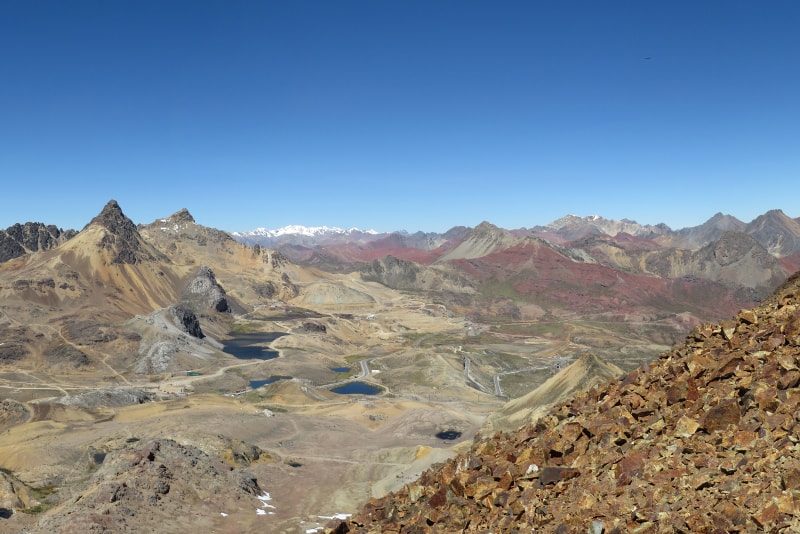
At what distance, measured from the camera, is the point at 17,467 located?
219ft

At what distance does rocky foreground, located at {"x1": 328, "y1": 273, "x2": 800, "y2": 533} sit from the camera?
50.4 feet

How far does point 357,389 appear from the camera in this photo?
509ft

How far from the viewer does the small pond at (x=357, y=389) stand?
495 ft

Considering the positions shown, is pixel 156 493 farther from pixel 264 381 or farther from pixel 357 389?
pixel 264 381

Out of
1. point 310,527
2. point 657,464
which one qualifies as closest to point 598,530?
point 657,464

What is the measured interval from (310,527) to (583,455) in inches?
1234

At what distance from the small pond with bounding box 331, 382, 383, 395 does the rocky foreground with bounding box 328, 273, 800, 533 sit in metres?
126

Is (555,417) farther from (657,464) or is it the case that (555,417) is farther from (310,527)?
(310,527)

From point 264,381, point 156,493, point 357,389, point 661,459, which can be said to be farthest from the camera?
point 264,381

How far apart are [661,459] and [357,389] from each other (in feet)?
464

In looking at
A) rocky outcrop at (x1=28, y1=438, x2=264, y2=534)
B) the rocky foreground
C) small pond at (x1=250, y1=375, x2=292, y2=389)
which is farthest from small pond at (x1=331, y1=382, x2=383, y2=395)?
the rocky foreground

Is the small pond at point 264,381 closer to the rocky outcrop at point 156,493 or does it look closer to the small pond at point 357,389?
the small pond at point 357,389

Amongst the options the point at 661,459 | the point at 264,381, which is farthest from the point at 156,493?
the point at 264,381

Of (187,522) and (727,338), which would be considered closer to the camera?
(727,338)
